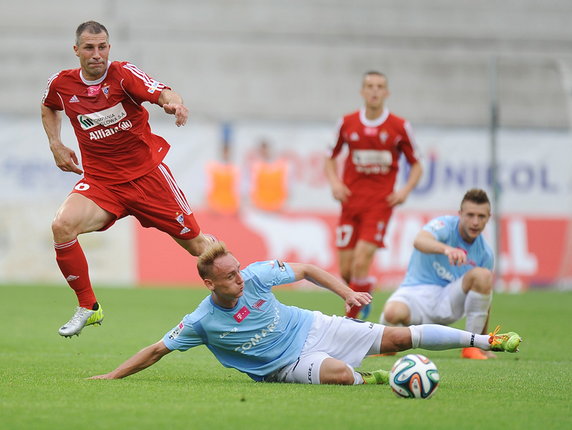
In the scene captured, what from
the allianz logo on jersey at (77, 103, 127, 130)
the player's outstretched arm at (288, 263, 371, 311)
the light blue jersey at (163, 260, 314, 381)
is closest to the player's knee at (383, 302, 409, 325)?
the light blue jersey at (163, 260, 314, 381)

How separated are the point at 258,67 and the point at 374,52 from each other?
2651mm

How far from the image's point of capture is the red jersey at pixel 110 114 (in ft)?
27.4

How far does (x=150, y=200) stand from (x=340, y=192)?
11.1 feet

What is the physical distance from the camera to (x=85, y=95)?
8375mm

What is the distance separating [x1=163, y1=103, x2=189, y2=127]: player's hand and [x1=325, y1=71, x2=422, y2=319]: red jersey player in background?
417 centimetres

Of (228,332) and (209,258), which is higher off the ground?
(209,258)

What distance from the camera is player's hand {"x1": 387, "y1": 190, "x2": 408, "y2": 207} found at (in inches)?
450

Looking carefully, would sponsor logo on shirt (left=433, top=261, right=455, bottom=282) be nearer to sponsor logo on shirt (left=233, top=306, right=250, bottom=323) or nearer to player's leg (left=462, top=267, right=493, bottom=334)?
player's leg (left=462, top=267, right=493, bottom=334)

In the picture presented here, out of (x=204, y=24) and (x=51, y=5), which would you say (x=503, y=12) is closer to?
(x=204, y=24)

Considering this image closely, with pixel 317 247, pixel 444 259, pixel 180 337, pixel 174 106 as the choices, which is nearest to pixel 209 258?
pixel 180 337

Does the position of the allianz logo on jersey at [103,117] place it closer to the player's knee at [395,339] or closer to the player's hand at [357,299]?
the player's hand at [357,299]

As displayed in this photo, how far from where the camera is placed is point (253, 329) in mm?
7086

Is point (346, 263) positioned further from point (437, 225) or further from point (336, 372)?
point (336, 372)

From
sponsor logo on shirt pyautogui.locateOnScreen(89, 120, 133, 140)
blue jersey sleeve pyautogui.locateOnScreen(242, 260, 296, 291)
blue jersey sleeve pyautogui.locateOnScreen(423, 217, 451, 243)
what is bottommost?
blue jersey sleeve pyautogui.locateOnScreen(242, 260, 296, 291)
